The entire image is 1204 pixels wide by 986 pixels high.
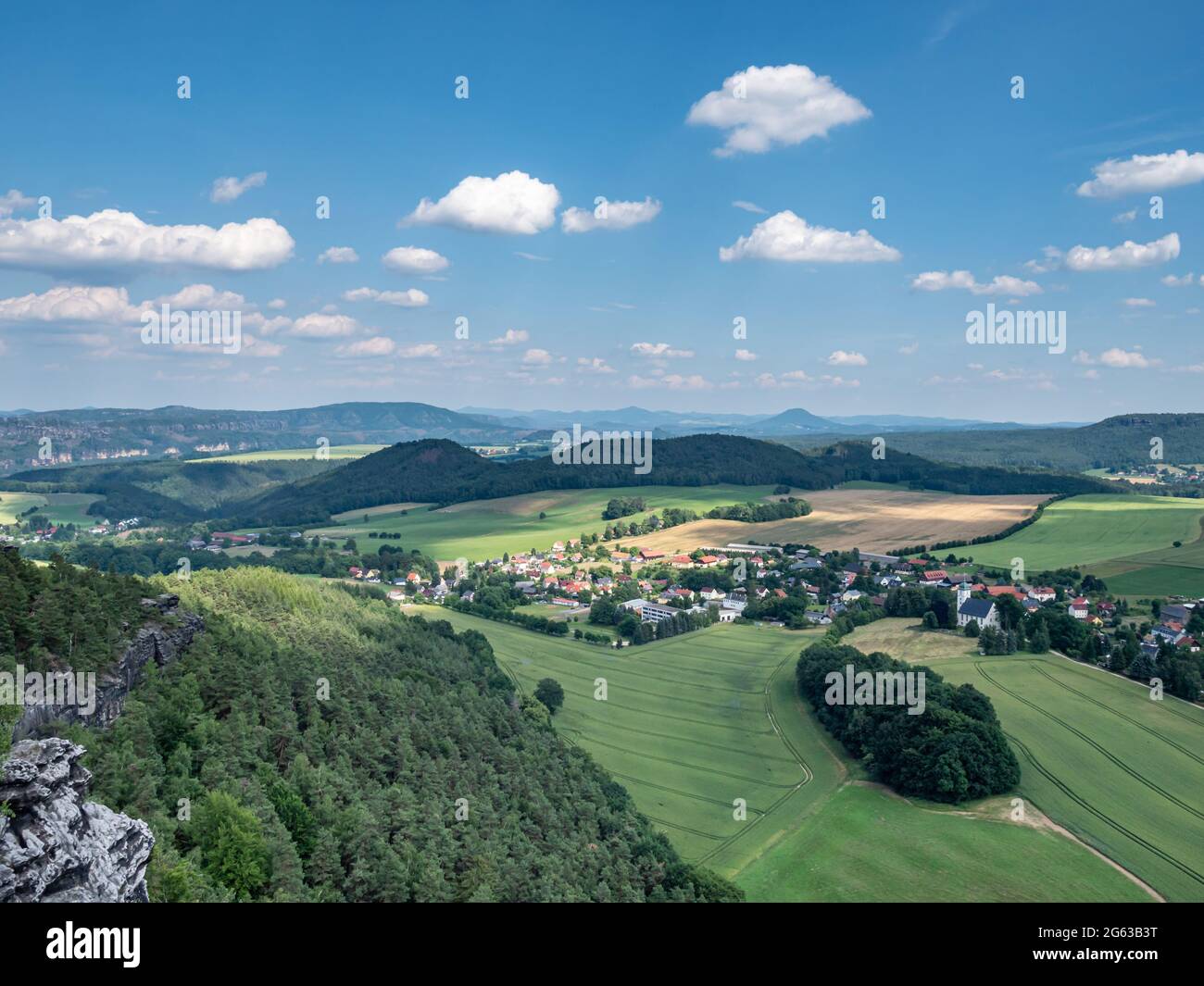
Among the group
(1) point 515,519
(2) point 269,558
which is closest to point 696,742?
(2) point 269,558

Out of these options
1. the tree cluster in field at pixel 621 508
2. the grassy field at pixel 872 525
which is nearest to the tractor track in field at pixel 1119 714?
the grassy field at pixel 872 525

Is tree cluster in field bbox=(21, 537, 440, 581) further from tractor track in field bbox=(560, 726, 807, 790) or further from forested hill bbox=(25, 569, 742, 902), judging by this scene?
forested hill bbox=(25, 569, 742, 902)

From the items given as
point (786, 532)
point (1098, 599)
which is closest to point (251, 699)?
point (1098, 599)

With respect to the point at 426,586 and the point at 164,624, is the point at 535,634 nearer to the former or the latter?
the point at 426,586

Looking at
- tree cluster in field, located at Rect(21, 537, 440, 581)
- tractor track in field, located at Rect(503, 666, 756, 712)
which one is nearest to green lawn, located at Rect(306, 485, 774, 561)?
tree cluster in field, located at Rect(21, 537, 440, 581)

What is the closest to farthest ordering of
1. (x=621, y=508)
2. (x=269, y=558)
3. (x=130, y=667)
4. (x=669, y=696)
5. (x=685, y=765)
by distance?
(x=130, y=667)
(x=685, y=765)
(x=669, y=696)
(x=269, y=558)
(x=621, y=508)

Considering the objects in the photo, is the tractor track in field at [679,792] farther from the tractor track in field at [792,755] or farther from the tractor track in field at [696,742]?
the tractor track in field at [696,742]

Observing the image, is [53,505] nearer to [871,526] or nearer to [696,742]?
[871,526]
